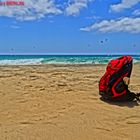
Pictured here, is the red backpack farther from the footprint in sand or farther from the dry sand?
the footprint in sand

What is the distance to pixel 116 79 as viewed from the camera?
6.08m

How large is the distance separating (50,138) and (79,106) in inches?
73.2

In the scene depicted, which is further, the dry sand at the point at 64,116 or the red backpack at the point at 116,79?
the red backpack at the point at 116,79

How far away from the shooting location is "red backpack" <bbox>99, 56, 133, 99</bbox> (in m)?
6.09

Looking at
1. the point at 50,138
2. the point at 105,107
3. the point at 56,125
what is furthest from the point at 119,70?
the point at 50,138

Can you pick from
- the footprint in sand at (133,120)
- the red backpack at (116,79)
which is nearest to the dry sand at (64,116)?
the footprint in sand at (133,120)

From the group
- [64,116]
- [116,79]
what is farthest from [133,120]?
[116,79]

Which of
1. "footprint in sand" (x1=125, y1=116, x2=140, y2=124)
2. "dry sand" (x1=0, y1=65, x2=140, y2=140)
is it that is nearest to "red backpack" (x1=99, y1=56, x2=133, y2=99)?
"dry sand" (x1=0, y1=65, x2=140, y2=140)

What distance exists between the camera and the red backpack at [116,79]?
20.0 feet

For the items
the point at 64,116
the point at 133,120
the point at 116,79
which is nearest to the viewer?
the point at 133,120

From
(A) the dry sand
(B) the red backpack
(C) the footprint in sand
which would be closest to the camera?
(A) the dry sand

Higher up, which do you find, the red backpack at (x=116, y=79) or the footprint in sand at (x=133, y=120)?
the red backpack at (x=116, y=79)

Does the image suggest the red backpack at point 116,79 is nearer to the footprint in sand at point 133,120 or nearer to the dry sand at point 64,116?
the dry sand at point 64,116

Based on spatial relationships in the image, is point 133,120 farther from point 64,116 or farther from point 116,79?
point 116,79
